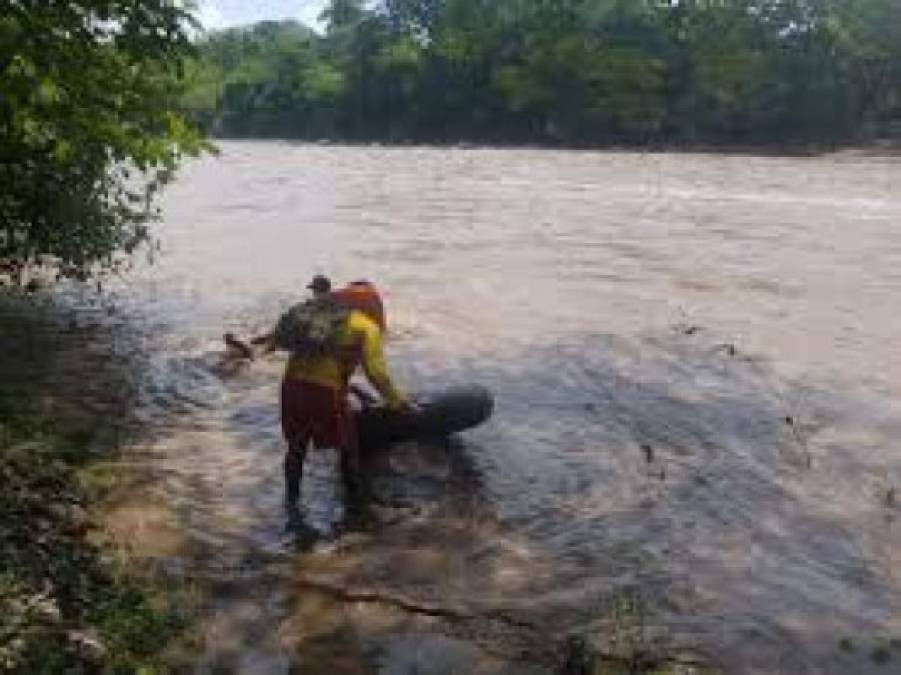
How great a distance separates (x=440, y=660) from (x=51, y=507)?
3469mm

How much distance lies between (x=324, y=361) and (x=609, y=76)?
78284mm

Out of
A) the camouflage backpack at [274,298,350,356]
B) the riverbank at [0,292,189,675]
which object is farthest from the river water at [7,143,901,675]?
the camouflage backpack at [274,298,350,356]

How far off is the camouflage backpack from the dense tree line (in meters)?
49.0

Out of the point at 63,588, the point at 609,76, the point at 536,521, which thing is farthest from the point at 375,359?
the point at 609,76

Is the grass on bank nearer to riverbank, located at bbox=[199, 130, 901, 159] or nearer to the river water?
the river water

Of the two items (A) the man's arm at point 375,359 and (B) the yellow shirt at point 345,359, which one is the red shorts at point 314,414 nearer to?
(B) the yellow shirt at point 345,359

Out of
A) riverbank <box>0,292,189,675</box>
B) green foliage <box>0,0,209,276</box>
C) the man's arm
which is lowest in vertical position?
riverbank <box>0,292,189,675</box>

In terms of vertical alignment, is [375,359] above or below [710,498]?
above

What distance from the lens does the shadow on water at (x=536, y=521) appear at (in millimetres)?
9094

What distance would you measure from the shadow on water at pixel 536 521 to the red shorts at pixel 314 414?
827mm

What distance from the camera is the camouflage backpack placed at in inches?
416

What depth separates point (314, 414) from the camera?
10812 mm

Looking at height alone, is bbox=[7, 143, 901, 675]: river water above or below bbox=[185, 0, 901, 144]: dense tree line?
below

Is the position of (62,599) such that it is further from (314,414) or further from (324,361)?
(324,361)
